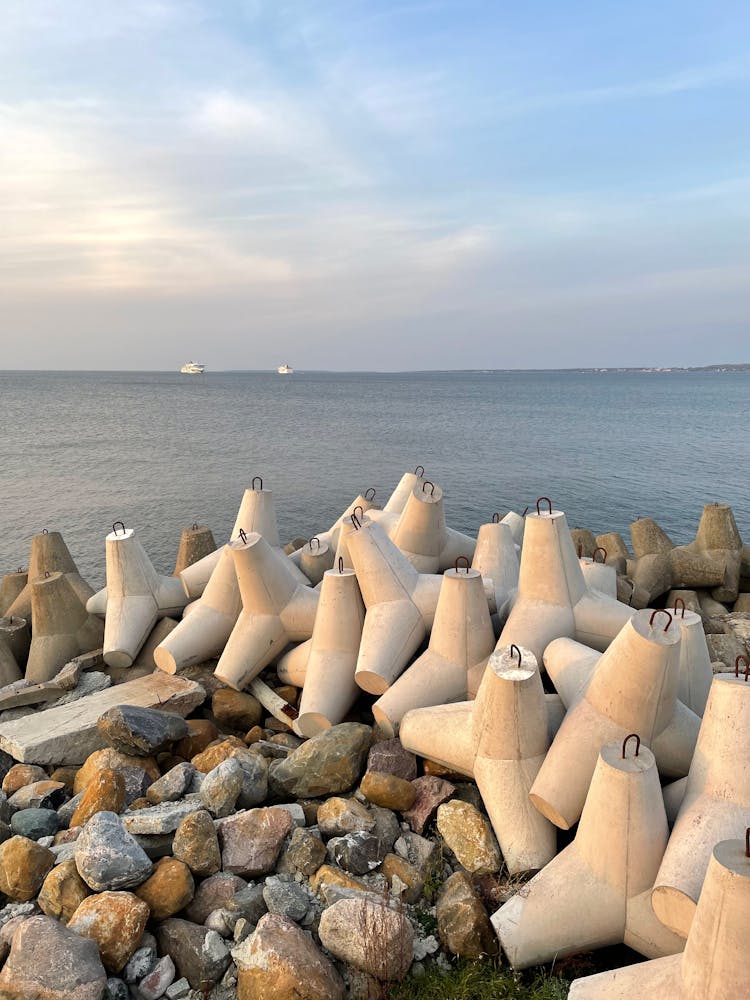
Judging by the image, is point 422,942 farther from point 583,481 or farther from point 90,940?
point 583,481

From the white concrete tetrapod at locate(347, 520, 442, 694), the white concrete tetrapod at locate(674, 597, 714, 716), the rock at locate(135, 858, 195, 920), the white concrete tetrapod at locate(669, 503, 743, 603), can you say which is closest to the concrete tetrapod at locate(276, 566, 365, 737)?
the white concrete tetrapod at locate(347, 520, 442, 694)

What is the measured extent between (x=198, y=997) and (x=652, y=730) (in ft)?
10.3

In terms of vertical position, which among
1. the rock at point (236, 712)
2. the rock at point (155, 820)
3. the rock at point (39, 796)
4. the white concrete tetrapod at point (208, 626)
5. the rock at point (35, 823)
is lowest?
the rock at point (39, 796)

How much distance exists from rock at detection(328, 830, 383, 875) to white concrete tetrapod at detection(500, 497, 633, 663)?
87.4 inches

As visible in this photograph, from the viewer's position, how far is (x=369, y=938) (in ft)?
12.8

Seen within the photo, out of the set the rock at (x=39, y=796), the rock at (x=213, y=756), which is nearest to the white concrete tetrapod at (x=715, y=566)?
the rock at (x=213, y=756)

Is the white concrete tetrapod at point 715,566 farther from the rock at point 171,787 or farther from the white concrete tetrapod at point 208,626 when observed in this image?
the rock at point 171,787

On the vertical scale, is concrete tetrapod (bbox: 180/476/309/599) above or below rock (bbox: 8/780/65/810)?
above

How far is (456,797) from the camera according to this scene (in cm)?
536

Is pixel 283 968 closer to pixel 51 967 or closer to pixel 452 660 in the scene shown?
pixel 51 967

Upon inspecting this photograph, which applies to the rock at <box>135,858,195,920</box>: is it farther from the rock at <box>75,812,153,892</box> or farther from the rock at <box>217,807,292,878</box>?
the rock at <box>217,807,292,878</box>

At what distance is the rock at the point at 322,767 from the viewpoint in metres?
5.43

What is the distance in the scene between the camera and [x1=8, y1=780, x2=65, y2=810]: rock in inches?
228

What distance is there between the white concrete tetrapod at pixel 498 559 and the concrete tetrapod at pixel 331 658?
148cm
